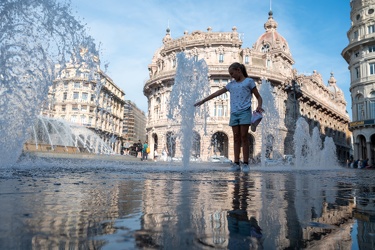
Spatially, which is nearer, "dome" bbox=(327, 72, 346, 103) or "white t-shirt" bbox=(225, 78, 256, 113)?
"white t-shirt" bbox=(225, 78, 256, 113)

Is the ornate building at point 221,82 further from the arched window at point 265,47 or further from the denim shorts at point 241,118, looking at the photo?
the denim shorts at point 241,118

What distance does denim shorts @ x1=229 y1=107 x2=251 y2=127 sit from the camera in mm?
4582

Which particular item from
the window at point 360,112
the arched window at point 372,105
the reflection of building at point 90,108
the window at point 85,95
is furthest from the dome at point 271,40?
the window at point 85,95

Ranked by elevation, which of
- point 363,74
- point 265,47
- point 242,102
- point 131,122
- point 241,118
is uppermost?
point 265,47

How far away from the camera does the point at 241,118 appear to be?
182 inches

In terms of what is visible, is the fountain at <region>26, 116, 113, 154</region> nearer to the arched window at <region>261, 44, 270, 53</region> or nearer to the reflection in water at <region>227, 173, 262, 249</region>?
the reflection in water at <region>227, 173, 262, 249</region>

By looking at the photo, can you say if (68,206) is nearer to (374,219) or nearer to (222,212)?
(222,212)

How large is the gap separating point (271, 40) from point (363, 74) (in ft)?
42.8

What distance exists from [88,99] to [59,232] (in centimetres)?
5290

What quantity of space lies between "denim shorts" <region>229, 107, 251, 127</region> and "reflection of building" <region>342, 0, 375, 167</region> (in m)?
28.1

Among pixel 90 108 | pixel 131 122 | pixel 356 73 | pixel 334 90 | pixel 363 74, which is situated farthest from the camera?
pixel 131 122

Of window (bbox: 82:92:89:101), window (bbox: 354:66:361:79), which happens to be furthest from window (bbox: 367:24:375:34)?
window (bbox: 82:92:89:101)

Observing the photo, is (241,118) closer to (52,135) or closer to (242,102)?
(242,102)

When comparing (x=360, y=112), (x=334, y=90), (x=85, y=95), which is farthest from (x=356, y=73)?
(x=85, y=95)
